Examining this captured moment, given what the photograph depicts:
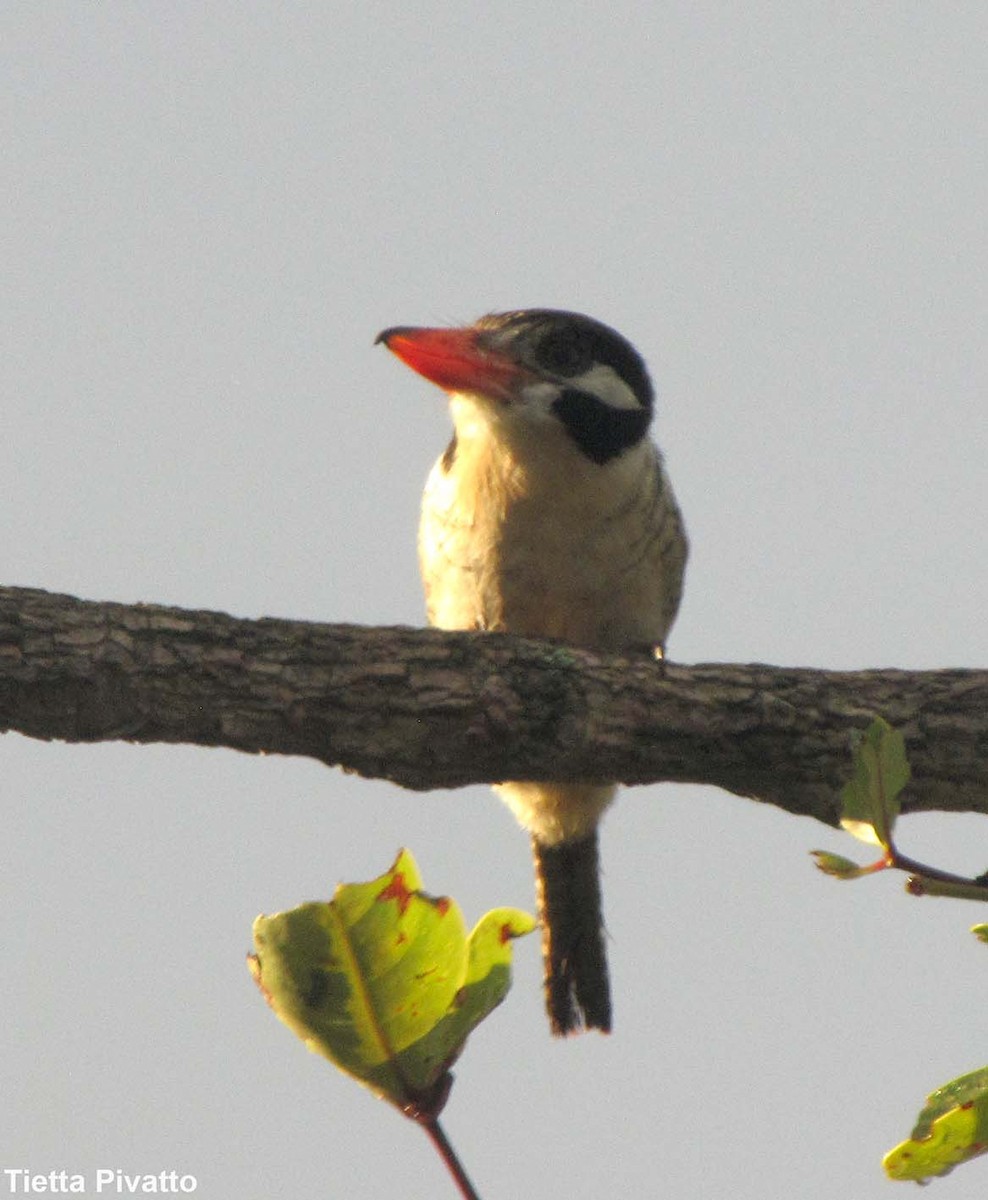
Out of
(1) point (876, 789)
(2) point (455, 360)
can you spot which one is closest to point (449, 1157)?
(1) point (876, 789)

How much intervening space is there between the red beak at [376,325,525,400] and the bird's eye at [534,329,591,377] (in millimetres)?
125

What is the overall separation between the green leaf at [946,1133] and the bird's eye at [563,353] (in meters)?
3.31

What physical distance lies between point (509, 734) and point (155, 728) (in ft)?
2.49

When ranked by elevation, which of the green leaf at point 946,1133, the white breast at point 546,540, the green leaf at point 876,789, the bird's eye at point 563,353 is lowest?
the green leaf at point 946,1133

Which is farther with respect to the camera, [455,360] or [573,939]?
[573,939]

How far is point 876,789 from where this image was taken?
2479 mm

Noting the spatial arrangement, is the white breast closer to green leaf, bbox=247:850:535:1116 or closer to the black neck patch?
the black neck patch

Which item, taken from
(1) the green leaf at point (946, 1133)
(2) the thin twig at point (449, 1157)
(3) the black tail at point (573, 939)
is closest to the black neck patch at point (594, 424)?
(3) the black tail at point (573, 939)

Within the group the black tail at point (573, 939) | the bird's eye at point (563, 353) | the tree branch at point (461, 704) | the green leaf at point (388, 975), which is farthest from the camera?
the black tail at point (573, 939)

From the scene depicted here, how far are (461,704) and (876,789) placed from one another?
5.15 ft

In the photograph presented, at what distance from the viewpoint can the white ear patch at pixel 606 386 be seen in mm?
5375

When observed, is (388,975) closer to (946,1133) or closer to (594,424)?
(946,1133)

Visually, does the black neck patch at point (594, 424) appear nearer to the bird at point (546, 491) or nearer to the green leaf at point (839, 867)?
the bird at point (546, 491)

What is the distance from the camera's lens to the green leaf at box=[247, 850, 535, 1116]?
2416 mm
